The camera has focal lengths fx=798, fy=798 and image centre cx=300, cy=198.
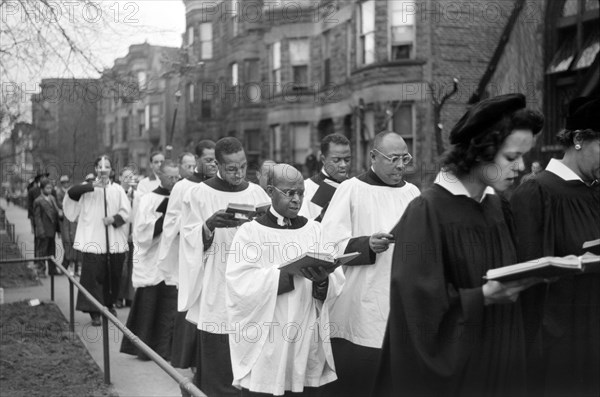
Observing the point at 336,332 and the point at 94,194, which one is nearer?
the point at 336,332

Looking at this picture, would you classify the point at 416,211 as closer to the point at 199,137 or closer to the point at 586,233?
the point at 586,233

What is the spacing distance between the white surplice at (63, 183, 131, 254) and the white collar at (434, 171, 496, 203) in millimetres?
8045

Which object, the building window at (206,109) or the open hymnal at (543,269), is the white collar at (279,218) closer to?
the open hymnal at (543,269)

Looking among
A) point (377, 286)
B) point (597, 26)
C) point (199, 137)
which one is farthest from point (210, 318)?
point (199, 137)

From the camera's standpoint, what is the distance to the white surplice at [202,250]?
6.64 metres

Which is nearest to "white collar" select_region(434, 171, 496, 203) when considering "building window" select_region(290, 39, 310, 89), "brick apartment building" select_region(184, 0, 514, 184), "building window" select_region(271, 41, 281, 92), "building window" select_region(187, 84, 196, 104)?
"brick apartment building" select_region(184, 0, 514, 184)

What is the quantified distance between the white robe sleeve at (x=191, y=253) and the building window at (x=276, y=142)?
66.4 feet

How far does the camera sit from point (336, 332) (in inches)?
233

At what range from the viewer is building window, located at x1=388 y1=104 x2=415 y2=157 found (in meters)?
20.3

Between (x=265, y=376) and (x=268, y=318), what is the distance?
0.36 m

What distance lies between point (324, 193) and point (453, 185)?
139 inches

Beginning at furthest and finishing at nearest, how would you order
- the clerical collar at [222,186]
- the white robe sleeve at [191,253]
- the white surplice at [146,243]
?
1. the white surplice at [146,243]
2. the clerical collar at [222,186]
3. the white robe sleeve at [191,253]

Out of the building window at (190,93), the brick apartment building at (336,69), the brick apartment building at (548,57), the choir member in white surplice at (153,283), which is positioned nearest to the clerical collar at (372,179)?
the choir member in white surplice at (153,283)

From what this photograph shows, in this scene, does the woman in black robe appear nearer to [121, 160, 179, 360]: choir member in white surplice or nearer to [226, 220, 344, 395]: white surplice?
[226, 220, 344, 395]: white surplice
